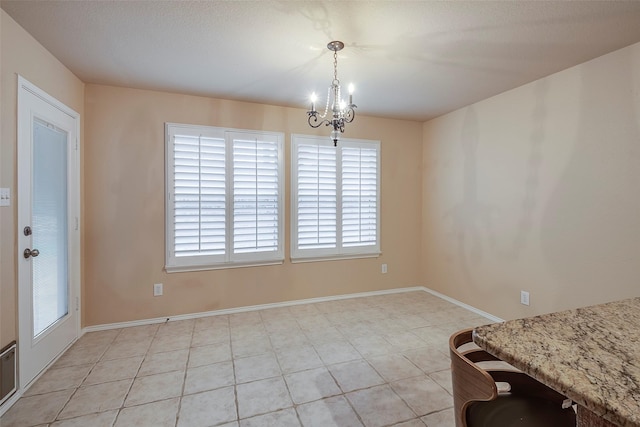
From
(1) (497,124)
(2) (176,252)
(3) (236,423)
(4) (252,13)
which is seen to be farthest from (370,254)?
(4) (252,13)

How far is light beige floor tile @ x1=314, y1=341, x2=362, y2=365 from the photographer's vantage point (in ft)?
8.27

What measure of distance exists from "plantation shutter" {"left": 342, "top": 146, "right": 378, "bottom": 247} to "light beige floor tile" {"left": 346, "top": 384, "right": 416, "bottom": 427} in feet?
7.12

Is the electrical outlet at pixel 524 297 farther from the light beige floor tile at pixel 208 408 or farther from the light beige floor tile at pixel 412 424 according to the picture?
the light beige floor tile at pixel 208 408

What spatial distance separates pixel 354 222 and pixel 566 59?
269 centimetres

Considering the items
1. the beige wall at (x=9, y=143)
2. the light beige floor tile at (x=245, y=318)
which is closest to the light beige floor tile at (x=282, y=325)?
the light beige floor tile at (x=245, y=318)

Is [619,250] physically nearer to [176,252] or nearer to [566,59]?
[566,59]

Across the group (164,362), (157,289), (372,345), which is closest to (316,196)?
(372,345)

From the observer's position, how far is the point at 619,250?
2361 mm

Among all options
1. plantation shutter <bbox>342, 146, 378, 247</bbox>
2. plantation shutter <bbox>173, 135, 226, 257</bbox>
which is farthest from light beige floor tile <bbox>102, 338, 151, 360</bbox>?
plantation shutter <bbox>342, 146, 378, 247</bbox>

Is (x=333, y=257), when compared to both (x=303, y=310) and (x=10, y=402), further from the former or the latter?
(x=10, y=402)

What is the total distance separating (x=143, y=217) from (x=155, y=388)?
180 centimetres

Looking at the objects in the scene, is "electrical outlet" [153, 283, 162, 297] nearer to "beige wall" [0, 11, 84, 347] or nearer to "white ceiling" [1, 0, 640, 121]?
"beige wall" [0, 11, 84, 347]

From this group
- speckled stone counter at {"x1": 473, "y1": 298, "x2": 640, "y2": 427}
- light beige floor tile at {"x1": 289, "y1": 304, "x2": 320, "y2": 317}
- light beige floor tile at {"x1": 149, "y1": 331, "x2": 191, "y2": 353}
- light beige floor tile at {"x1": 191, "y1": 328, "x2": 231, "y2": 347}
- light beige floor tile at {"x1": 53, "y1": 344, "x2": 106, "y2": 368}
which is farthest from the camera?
light beige floor tile at {"x1": 289, "y1": 304, "x2": 320, "y2": 317}

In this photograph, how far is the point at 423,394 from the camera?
2.06m
